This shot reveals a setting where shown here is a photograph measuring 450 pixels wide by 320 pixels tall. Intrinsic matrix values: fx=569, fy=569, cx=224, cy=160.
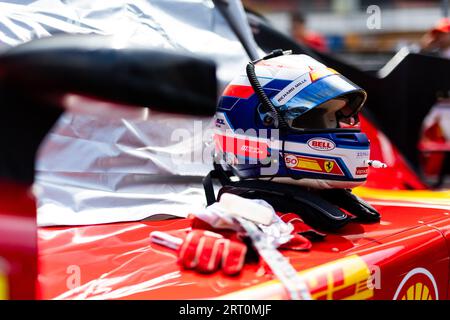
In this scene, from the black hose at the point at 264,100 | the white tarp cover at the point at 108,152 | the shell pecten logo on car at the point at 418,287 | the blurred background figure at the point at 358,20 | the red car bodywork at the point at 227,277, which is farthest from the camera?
the blurred background figure at the point at 358,20

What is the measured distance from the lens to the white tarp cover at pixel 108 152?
6.02ft

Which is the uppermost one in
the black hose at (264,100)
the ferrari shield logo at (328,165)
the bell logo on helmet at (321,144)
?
the black hose at (264,100)

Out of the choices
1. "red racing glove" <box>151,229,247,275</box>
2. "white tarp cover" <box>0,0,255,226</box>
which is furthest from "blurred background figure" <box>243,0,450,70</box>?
"red racing glove" <box>151,229,247,275</box>

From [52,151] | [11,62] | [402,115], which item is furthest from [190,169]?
[402,115]

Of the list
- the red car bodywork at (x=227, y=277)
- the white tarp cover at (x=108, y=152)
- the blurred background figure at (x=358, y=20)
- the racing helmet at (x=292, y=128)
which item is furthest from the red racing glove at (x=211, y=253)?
the blurred background figure at (x=358, y=20)

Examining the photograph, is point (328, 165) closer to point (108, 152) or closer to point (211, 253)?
point (211, 253)

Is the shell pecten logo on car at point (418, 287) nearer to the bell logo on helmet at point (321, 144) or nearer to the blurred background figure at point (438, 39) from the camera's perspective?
the bell logo on helmet at point (321, 144)

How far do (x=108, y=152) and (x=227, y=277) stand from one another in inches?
34.7

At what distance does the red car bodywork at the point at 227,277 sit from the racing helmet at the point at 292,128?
0.20 meters

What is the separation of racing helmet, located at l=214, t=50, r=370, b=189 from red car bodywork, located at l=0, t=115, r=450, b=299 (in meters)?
0.20

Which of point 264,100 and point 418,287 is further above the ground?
point 264,100

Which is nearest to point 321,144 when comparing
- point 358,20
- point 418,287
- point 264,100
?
point 264,100

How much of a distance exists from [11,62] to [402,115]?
2751mm

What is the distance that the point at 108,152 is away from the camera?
1.98 meters
